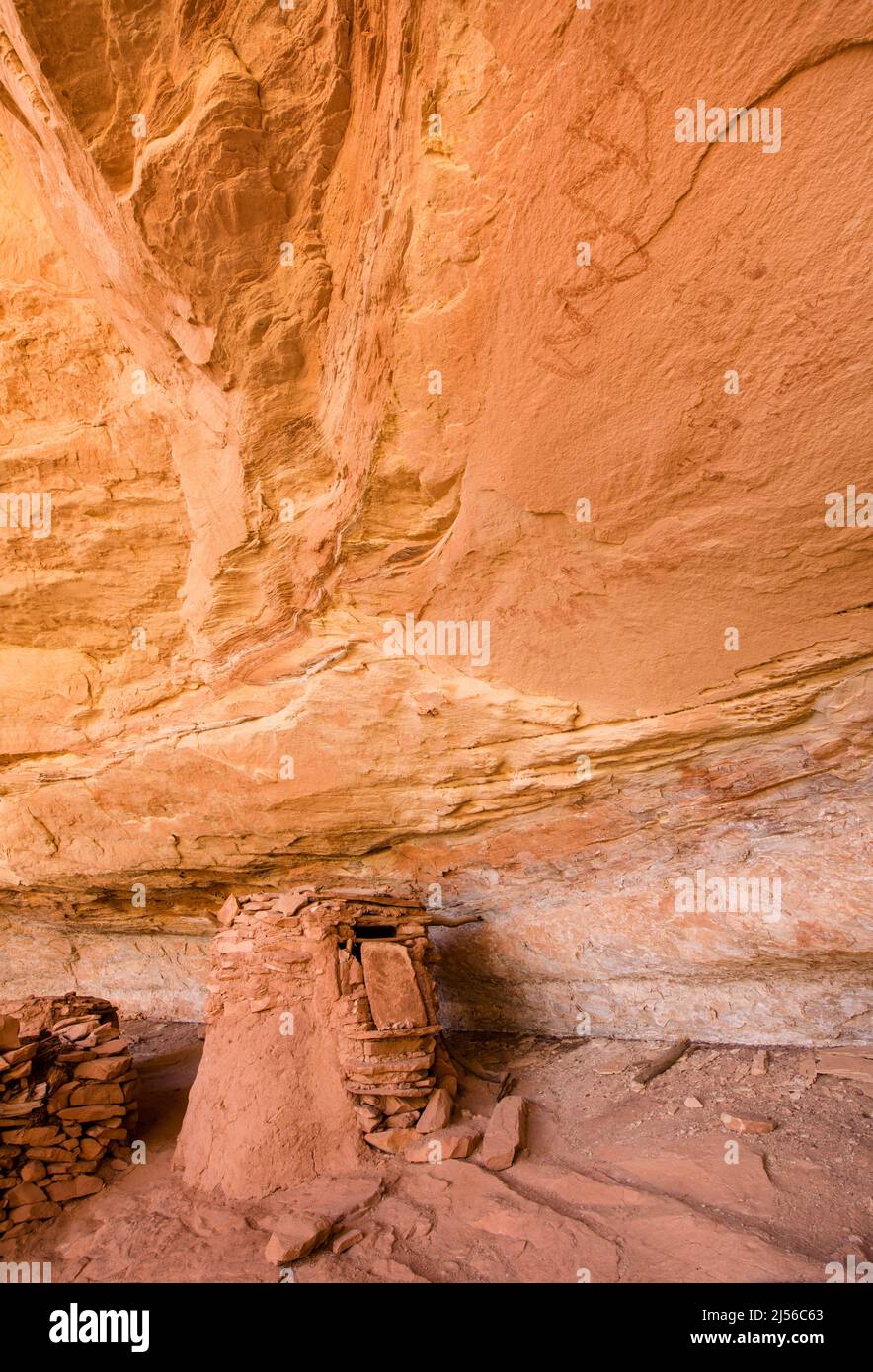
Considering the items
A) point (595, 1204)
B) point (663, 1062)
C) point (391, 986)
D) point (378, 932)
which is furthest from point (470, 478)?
point (663, 1062)

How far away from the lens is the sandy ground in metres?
3.06

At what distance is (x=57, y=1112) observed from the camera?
4852mm

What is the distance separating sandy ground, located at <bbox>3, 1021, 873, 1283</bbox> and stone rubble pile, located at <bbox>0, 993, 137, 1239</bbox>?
0.60 feet

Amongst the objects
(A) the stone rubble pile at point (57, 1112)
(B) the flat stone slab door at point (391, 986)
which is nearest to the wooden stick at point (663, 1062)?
(B) the flat stone slab door at point (391, 986)

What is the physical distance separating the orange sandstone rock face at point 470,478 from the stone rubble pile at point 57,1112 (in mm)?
1536

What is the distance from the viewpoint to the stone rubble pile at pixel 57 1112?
4484 mm

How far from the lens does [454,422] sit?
11.1ft

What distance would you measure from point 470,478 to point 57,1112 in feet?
15.8

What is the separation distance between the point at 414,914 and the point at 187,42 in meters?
4.84

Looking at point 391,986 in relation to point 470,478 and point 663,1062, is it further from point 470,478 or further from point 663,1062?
point 470,478

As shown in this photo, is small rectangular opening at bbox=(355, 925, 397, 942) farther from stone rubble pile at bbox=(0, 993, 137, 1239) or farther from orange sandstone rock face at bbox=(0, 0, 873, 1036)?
stone rubble pile at bbox=(0, 993, 137, 1239)

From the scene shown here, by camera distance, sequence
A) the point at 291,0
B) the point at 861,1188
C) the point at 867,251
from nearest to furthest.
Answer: the point at 867,251, the point at 291,0, the point at 861,1188
